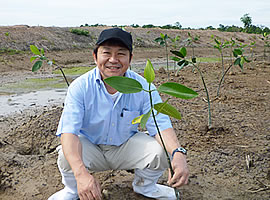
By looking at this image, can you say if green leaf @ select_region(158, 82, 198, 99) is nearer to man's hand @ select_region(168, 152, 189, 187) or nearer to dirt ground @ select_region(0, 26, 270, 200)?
man's hand @ select_region(168, 152, 189, 187)

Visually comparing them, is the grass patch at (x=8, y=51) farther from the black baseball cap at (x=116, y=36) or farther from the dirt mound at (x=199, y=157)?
the black baseball cap at (x=116, y=36)

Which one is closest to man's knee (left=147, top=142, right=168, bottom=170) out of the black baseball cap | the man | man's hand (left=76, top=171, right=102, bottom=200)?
the man

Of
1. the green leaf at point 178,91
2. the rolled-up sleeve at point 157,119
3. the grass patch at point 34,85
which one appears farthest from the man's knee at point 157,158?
the grass patch at point 34,85

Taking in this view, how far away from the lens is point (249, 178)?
1921mm

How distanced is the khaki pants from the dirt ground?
7.8 inches

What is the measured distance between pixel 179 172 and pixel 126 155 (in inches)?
17.2

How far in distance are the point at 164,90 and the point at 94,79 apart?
0.80 meters

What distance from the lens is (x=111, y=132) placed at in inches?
67.4

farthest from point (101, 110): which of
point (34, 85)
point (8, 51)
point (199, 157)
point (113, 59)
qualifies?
point (8, 51)

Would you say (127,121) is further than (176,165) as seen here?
Yes

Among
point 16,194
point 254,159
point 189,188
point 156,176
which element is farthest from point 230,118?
point 16,194

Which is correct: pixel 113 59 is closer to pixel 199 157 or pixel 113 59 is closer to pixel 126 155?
pixel 126 155

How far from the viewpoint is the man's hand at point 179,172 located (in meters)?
1.37

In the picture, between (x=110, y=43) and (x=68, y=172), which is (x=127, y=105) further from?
(x=68, y=172)
